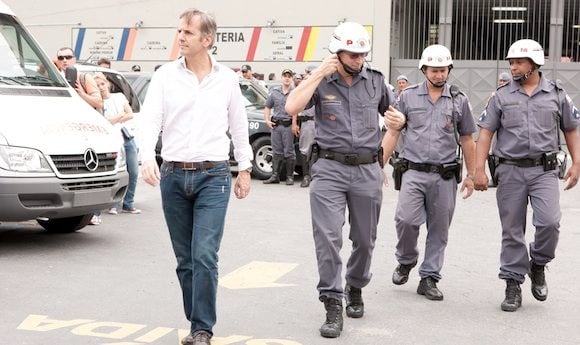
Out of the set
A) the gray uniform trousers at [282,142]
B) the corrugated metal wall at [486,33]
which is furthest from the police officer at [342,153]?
the corrugated metal wall at [486,33]

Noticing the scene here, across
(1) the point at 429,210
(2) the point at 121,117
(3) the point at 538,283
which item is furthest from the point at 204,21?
Answer: (2) the point at 121,117

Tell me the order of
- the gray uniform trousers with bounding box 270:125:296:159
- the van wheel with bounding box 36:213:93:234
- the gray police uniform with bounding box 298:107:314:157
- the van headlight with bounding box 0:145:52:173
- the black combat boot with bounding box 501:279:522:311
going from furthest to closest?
1. the gray uniform trousers with bounding box 270:125:296:159
2. the gray police uniform with bounding box 298:107:314:157
3. the van wheel with bounding box 36:213:93:234
4. the van headlight with bounding box 0:145:52:173
5. the black combat boot with bounding box 501:279:522:311

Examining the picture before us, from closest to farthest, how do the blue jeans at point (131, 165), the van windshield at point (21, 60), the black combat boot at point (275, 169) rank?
the van windshield at point (21, 60) < the blue jeans at point (131, 165) < the black combat boot at point (275, 169)

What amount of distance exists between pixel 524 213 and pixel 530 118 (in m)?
0.70

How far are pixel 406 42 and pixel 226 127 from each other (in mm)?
22967

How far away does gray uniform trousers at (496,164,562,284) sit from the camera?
7227 millimetres

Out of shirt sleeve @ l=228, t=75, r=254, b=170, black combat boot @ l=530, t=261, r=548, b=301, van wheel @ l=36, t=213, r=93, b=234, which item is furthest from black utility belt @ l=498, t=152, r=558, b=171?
van wheel @ l=36, t=213, r=93, b=234

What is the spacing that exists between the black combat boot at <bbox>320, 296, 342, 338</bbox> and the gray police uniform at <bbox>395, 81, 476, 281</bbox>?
4.48ft

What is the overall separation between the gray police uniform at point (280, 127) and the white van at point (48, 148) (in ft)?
19.6

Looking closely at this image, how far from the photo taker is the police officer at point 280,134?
1592 centimetres

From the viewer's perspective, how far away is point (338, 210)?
21.4 ft

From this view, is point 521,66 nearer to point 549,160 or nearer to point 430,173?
point 549,160

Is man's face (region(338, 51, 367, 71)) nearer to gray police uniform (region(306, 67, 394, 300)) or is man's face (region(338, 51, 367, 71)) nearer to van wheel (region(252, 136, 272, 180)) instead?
gray police uniform (region(306, 67, 394, 300))

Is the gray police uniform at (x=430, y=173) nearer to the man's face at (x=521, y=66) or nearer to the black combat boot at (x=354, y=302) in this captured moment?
the man's face at (x=521, y=66)
